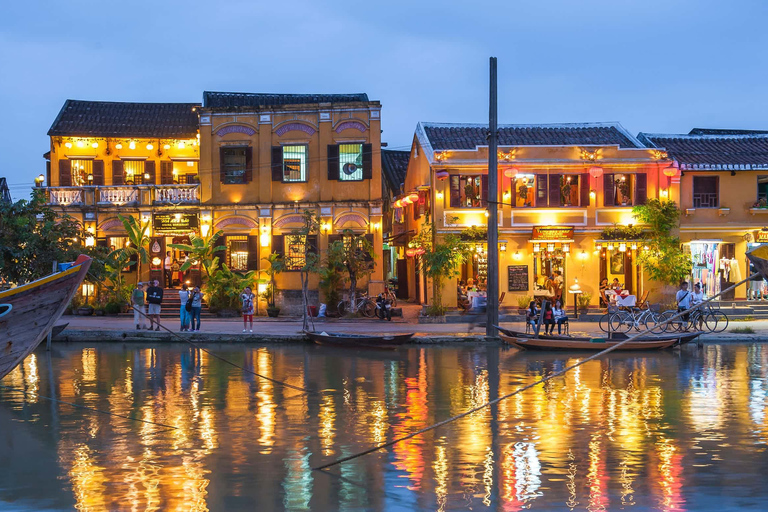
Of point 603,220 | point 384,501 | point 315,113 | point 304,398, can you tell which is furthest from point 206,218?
point 384,501

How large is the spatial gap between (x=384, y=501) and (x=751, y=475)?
462cm

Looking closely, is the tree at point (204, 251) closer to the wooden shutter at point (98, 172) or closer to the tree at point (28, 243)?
the tree at point (28, 243)

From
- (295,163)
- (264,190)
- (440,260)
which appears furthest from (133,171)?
(440,260)

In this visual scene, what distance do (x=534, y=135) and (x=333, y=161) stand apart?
8535mm

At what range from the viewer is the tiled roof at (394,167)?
43375 millimetres

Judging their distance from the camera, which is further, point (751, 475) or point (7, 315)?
point (7, 315)

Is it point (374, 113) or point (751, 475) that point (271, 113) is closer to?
point (374, 113)

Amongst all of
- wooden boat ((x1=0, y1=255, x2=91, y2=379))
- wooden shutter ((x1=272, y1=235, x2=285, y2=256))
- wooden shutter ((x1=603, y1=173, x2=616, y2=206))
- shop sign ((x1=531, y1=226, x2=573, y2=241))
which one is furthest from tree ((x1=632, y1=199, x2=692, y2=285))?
wooden boat ((x1=0, y1=255, x2=91, y2=379))

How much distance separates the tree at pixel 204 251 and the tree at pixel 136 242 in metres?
1.77

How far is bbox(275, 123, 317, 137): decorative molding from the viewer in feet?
110

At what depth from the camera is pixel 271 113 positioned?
110 feet

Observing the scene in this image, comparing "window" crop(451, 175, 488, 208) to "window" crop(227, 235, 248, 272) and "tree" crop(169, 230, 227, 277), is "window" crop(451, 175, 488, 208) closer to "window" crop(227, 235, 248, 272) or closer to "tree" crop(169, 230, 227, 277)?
"window" crop(227, 235, 248, 272)

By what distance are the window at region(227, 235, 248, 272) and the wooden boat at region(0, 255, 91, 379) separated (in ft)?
67.6

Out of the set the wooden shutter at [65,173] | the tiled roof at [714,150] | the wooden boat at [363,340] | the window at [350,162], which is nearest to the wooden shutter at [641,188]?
the tiled roof at [714,150]
